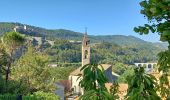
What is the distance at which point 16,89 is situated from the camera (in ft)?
180

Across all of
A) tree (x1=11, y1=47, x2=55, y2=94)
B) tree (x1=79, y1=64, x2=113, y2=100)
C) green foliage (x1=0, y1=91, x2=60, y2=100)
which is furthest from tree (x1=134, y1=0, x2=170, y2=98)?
tree (x1=11, y1=47, x2=55, y2=94)

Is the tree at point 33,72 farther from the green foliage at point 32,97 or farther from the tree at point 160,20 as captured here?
the tree at point 160,20

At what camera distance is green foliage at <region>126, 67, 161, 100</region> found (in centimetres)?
722

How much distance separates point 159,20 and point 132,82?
2.03 m

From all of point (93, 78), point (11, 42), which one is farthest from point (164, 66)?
point (11, 42)

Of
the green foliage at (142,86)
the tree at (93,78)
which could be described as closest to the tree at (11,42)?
the tree at (93,78)

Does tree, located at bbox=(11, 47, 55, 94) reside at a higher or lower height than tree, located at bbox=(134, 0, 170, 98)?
lower

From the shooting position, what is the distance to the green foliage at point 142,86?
722 centimetres

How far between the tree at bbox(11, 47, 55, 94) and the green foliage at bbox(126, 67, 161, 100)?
5111cm

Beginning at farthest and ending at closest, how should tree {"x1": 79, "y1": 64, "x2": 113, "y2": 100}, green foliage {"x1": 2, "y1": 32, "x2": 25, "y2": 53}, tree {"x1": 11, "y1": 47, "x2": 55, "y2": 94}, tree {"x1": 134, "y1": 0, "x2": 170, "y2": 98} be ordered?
tree {"x1": 11, "y1": 47, "x2": 55, "y2": 94}
green foliage {"x1": 2, "y1": 32, "x2": 25, "y2": 53}
tree {"x1": 79, "y1": 64, "x2": 113, "y2": 100}
tree {"x1": 134, "y1": 0, "x2": 170, "y2": 98}

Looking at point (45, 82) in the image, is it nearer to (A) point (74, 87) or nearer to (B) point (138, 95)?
(A) point (74, 87)

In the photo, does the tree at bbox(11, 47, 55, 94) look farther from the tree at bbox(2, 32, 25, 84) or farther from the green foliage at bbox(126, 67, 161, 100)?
the green foliage at bbox(126, 67, 161, 100)

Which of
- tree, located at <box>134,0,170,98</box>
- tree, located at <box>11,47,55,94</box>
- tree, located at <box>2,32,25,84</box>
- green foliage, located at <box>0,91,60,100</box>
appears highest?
tree, located at <box>134,0,170,98</box>

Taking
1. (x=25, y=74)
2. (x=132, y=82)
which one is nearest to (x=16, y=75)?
(x=25, y=74)
